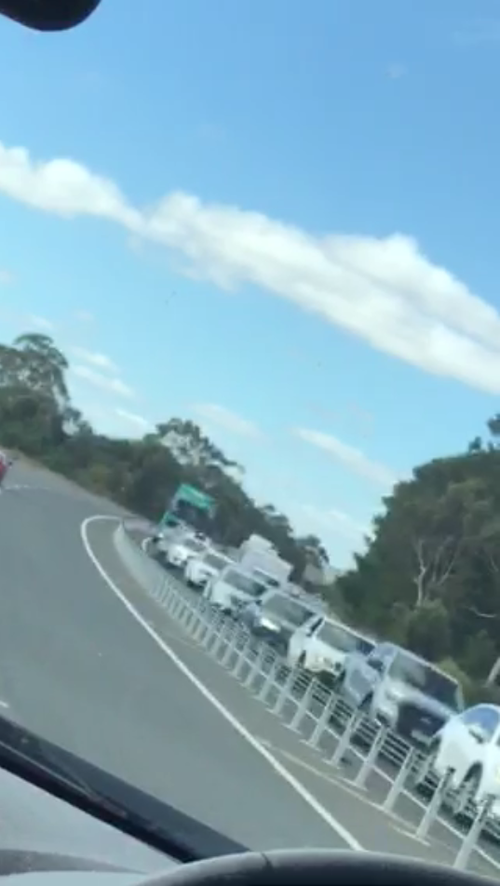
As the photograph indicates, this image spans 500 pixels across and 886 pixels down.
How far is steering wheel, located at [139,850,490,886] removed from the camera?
2.32 meters

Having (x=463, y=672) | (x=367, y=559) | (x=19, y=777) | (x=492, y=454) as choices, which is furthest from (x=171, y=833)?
(x=367, y=559)

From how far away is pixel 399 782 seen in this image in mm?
17047

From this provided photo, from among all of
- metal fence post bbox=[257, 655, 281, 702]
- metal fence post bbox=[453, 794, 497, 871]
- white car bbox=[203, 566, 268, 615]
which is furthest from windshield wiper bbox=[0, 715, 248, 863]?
white car bbox=[203, 566, 268, 615]

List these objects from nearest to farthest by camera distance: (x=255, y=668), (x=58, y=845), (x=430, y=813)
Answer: (x=58, y=845), (x=430, y=813), (x=255, y=668)

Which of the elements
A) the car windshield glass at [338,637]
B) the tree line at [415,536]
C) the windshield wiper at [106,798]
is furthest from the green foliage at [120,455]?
the windshield wiper at [106,798]

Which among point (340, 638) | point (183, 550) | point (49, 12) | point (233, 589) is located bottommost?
point (49, 12)

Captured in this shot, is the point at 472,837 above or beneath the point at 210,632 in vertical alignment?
beneath

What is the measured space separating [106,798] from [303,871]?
7.50 feet

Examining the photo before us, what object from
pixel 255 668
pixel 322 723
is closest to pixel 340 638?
pixel 255 668

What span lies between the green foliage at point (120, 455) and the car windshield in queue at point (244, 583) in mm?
1555

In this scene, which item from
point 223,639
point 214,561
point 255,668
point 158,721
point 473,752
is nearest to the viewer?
point 158,721

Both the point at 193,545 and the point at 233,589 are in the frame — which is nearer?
the point at 233,589

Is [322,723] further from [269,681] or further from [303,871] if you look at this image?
[303,871]

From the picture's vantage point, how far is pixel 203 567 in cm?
5325
